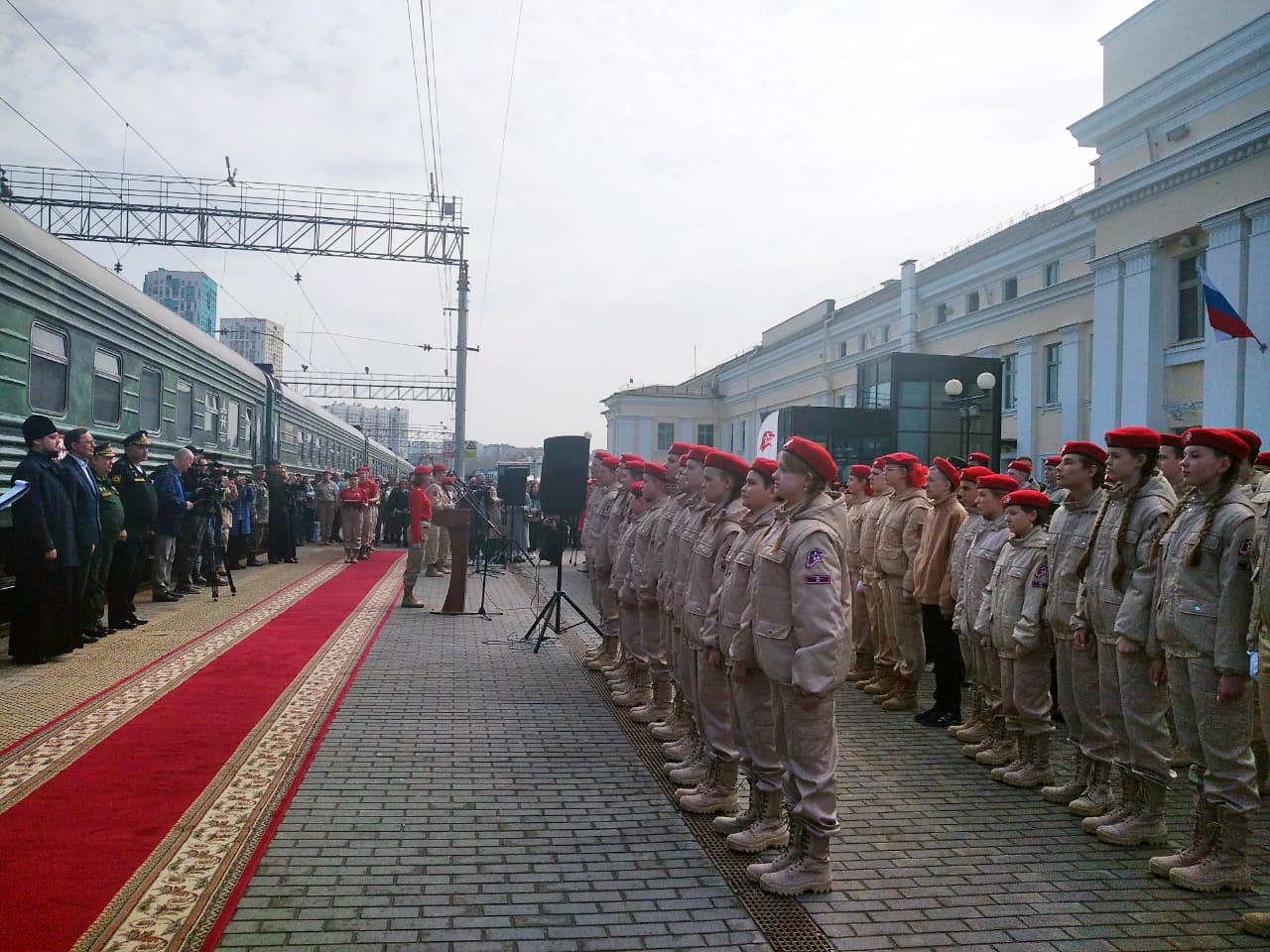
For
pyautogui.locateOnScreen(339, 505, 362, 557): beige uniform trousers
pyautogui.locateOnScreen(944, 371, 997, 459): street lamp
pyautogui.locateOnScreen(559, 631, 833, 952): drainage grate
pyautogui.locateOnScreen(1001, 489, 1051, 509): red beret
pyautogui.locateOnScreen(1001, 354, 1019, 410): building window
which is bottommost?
pyautogui.locateOnScreen(559, 631, 833, 952): drainage grate

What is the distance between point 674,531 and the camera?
639 cm

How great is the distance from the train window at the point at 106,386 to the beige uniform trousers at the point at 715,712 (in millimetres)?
7984

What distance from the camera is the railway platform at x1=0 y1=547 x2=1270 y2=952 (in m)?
3.61

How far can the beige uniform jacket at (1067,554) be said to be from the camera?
17.4 feet

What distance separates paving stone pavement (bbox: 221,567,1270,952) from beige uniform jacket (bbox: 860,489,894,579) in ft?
7.17

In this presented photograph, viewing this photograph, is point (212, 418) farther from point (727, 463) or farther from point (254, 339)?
point (254, 339)

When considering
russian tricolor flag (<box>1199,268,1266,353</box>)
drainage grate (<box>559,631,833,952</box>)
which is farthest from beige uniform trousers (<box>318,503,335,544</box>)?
drainage grate (<box>559,631,833,952</box>)

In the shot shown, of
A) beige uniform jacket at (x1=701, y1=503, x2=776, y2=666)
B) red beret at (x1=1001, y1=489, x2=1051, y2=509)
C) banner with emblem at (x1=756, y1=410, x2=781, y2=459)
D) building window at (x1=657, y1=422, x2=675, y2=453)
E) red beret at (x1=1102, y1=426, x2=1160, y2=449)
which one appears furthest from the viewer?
building window at (x1=657, y1=422, x2=675, y2=453)

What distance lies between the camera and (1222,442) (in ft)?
14.2

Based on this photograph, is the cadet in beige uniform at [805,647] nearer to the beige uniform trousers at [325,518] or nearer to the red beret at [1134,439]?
the red beret at [1134,439]

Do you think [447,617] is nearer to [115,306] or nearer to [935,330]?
[115,306]

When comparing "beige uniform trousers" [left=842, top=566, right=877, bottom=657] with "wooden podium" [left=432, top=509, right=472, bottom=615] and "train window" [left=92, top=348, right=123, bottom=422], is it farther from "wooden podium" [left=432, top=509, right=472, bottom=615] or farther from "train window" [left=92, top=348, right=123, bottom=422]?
"train window" [left=92, top=348, right=123, bottom=422]

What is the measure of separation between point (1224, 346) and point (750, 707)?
15.5 metres

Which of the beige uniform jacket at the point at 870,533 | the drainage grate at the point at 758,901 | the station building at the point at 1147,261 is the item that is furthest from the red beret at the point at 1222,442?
the station building at the point at 1147,261
